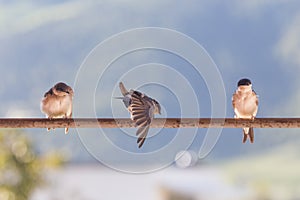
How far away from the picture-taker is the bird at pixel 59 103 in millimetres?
2691

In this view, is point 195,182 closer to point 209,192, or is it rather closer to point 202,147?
point 209,192

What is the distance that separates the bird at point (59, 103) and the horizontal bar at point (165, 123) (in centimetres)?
61

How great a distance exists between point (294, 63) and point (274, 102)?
2.65m

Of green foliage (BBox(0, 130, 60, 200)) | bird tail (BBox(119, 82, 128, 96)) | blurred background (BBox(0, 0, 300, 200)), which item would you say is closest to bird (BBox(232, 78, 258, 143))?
bird tail (BBox(119, 82, 128, 96))

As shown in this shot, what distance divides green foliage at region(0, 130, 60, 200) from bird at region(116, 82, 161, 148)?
295cm

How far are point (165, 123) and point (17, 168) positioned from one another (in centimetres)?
329

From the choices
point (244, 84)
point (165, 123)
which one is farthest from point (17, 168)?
point (165, 123)

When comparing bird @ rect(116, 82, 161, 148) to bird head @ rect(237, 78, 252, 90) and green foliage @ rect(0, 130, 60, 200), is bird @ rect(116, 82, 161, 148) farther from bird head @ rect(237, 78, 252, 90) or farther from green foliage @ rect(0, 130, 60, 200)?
green foliage @ rect(0, 130, 60, 200)

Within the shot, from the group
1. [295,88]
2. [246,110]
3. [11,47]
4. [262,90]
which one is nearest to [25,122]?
[246,110]

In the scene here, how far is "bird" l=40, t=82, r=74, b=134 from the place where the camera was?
2691 millimetres

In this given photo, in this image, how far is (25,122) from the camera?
6.73 feet

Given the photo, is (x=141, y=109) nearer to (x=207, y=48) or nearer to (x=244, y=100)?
(x=244, y=100)

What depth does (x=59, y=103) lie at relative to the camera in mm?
2699

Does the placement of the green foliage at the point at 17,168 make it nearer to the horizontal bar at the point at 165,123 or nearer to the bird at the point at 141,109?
the bird at the point at 141,109
